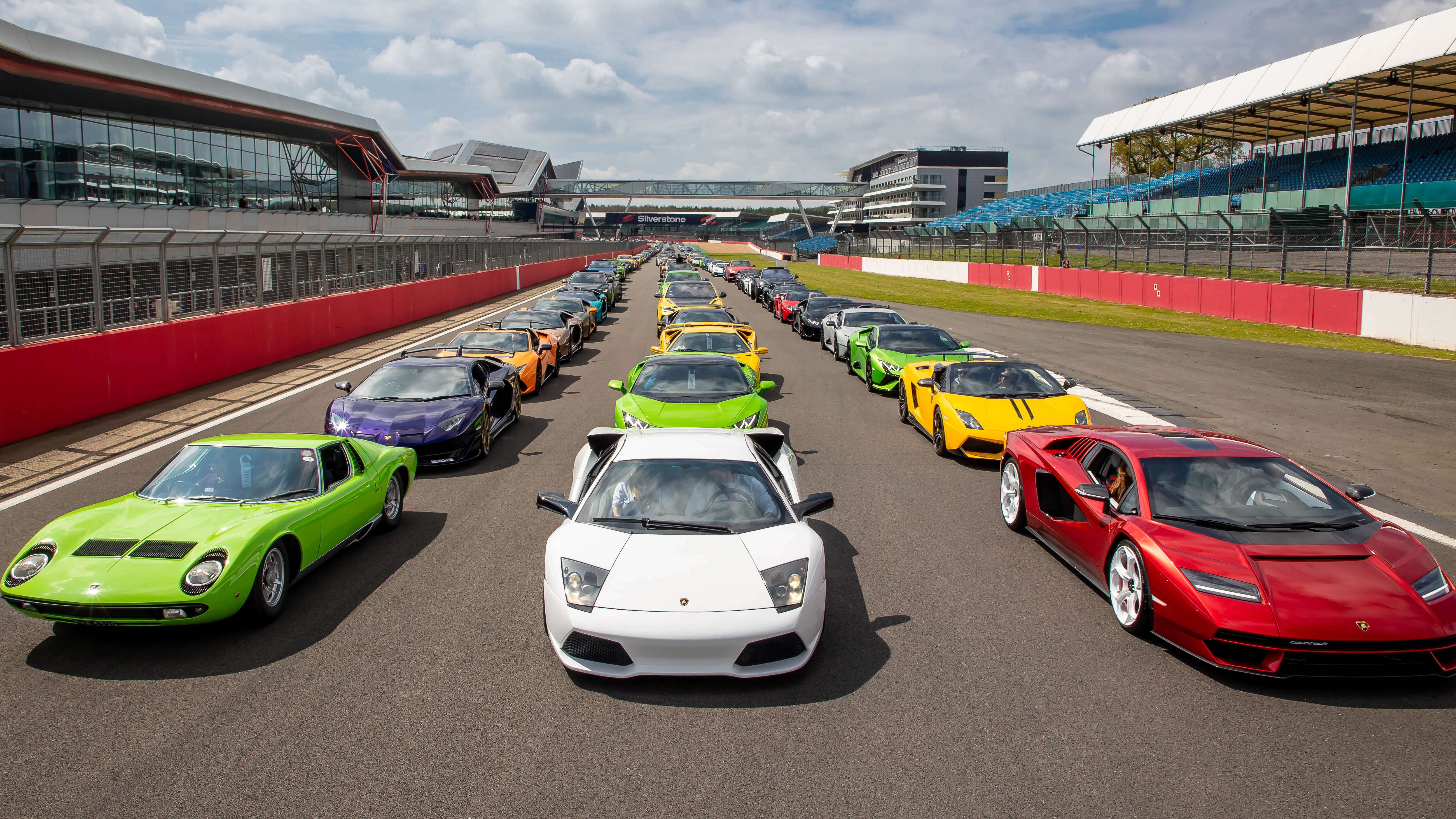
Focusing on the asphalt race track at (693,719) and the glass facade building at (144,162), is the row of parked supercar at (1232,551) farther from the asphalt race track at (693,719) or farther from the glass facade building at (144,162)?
the glass facade building at (144,162)

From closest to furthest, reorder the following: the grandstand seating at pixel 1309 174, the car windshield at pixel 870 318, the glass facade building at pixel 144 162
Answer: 1. the car windshield at pixel 870 318
2. the glass facade building at pixel 144 162
3. the grandstand seating at pixel 1309 174

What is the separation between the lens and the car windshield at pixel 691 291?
26.2 meters

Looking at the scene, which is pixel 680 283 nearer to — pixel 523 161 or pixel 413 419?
pixel 413 419

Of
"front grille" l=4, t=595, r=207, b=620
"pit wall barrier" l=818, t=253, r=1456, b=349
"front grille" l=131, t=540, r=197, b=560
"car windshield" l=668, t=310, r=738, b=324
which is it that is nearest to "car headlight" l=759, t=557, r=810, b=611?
"front grille" l=4, t=595, r=207, b=620

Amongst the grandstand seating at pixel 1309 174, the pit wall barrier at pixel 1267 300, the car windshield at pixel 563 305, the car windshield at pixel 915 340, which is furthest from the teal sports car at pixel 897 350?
the grandstand seating at pixel 1309 174

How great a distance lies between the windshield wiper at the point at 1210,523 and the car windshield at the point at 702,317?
1389 cm

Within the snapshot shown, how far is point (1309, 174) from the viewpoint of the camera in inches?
2120

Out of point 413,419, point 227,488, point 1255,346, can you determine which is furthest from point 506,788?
point 1255,346

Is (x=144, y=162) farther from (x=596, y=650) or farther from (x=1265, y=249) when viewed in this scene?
(x=596, y=650)

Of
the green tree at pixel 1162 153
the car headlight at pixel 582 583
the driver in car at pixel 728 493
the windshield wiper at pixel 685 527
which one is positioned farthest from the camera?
the green tree at pixel 1162 153

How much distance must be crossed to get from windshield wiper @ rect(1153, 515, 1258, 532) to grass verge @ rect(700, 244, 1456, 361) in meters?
18.5

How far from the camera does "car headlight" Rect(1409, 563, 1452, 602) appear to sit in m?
5.11

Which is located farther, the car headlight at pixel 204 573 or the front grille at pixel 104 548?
the front grille at pixel 104 548

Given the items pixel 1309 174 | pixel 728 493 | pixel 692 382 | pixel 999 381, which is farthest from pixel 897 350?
pixel 1309 174
